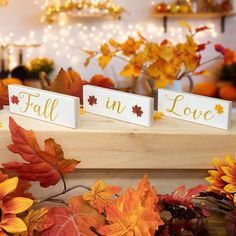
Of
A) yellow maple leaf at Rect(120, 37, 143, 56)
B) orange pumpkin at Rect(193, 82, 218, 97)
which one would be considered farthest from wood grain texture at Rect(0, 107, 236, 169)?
orange pumpkin at Rect(193, 82, 218, 97)

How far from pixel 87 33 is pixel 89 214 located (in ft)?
11.2

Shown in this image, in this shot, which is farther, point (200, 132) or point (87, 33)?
point (87, 33)

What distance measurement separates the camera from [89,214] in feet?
1.94

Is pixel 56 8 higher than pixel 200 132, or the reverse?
pixel 56 8

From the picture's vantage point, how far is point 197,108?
69 cm

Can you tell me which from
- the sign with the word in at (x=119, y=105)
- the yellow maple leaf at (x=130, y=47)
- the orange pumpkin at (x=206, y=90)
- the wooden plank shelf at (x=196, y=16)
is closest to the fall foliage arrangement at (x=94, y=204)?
the sign with the word in at (x=119, y=105)

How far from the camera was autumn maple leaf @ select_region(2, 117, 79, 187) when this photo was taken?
1.92 feet

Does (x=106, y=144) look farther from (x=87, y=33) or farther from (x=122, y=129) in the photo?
(x=87, y=33)

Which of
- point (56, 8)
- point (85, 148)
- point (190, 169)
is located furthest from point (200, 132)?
point (56, 8)

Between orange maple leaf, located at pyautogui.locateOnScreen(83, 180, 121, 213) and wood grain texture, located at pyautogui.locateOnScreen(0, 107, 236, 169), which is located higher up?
wood grain texture, located at pyautogui.locateOnScreen(0, 107, 236, 169)

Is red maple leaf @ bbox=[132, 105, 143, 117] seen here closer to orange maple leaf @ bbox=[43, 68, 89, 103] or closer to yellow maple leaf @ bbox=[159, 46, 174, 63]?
orange maple leaf @ bbox=[43, 68, 89, 103]

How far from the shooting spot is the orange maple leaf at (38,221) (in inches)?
22.5

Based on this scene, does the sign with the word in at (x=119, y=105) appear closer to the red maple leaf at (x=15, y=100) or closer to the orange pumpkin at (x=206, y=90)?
the red maple leaf at (x=15, y=100)

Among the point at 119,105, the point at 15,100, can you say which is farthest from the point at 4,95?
the point at 119,105
